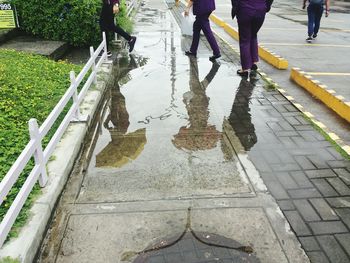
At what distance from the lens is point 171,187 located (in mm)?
3955

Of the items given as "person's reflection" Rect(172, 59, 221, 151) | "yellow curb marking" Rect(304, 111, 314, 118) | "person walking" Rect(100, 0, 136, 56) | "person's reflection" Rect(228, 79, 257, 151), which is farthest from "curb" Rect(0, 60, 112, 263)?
"yellow curb marking" Rect(304, 111, 314, 118)

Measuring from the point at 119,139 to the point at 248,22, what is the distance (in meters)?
3.82

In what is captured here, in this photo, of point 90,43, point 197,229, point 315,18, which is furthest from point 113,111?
point 315,18

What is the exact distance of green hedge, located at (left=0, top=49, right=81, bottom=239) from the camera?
13.0 feet

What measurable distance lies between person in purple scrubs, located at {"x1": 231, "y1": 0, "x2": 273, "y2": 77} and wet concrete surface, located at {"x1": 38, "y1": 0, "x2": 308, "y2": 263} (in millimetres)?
948

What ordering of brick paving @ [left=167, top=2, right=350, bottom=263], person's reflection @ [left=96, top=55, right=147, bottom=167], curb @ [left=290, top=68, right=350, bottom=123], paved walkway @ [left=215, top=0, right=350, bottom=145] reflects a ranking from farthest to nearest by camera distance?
paved walkway @ [left=215, top=0, right=350, bottom=145] → curb @ [left=290, top=68, right=350, bottom=123] → person's reflection @ [left=96, top=55, right=147, bottom=167] → brick paving @ [left=167, top=2, right=350, bottom=263]

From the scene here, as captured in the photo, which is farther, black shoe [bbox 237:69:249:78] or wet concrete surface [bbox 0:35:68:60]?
wet concrete surface [bbox 0:35:68:60]

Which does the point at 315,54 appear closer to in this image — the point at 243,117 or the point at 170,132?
the point at 243,117

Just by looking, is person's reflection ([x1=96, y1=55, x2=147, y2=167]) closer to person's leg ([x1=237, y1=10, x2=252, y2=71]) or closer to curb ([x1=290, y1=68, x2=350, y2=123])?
person's leg ([x1=237, y1=10, x2=252, y2=71])

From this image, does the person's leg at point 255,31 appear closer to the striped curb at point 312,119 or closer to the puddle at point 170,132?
the striped curb at point 312,119

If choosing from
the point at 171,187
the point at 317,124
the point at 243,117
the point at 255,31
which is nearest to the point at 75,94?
the point at 171,187

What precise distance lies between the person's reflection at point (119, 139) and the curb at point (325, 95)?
316cm

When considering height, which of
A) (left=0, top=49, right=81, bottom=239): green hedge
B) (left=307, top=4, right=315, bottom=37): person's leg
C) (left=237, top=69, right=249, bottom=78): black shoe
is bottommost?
(left=237, top=69, right=249, bottom=78): black shoe

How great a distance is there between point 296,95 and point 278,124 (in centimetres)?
163
